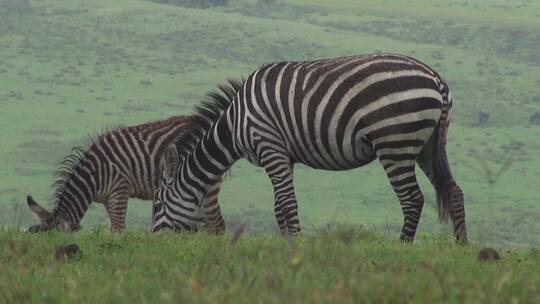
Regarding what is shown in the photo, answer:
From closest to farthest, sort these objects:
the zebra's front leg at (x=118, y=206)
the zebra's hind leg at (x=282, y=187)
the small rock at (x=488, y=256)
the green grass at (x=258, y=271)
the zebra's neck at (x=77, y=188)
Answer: the green grass at (x=258, y=271) < the small rock at (x=488, y=256) < the zebra's hind leg at (x=282, y=187) < the zebra's neck at (x=77, y=188) < the zebra's front leg at (x=118, y=206)

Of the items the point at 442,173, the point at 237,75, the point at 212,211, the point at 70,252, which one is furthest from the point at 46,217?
the point at 237,75

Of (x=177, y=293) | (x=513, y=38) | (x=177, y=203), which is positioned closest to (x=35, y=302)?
(x=177, y=293)

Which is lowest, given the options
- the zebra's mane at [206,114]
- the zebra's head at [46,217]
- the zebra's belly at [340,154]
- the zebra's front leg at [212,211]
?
the zebra's head at [46,217]

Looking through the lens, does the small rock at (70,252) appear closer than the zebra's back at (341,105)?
Yes

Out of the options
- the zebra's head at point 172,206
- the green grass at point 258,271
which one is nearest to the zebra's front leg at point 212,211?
the zebra's head at point 172,206

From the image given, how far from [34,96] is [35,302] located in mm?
137191

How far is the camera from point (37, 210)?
13039mm

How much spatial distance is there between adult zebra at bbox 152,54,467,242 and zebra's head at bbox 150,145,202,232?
1.67 feet

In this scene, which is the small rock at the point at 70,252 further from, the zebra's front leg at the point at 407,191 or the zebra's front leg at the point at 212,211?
the zebra's front leg at the point at 212,211

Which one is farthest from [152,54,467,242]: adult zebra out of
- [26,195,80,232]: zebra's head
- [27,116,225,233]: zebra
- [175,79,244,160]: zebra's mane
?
[27,116,225,233]: zebra

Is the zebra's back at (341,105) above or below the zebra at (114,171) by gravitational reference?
above

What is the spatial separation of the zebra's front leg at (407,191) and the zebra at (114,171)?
403 centimetres

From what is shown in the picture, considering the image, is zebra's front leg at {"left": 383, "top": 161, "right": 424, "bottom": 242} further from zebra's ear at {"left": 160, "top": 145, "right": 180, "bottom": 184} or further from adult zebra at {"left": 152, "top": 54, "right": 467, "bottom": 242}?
zebra's ear at {"left": 160, "top": 145, "right": 180, "bottom": 184}

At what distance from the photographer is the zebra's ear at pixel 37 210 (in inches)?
509
